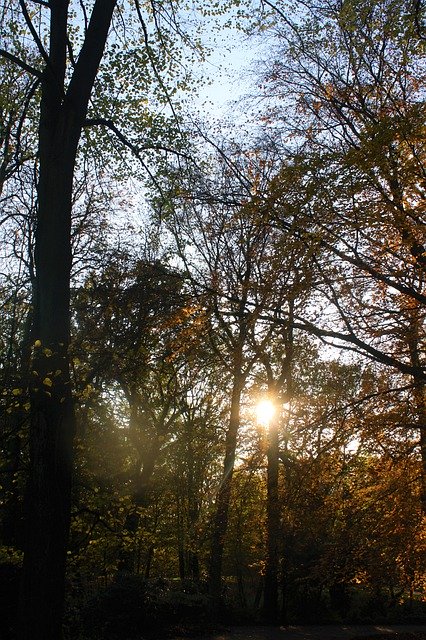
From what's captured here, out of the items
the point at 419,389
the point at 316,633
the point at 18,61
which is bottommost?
the point at 316,633

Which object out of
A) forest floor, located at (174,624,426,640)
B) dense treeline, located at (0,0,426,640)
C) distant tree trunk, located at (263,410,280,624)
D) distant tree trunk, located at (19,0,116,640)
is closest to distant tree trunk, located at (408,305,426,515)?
dense treeline, located at (0,0,426,640)

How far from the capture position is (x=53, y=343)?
5035mm

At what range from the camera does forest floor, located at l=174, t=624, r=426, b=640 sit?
13430mm

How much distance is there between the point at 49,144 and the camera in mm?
5453

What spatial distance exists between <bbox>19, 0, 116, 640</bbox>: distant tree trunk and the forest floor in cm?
946

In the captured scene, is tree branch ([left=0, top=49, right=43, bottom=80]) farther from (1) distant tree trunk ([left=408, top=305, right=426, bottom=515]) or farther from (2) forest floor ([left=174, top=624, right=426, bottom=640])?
(2) forest floor ([left=174, top=624, right=426, bottom=640])

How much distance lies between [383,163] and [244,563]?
1898 centimetres

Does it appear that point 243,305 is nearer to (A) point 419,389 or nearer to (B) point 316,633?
(A) point 419,389

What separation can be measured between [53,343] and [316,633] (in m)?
13.7

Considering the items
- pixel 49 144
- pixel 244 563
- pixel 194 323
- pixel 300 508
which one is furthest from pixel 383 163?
pixel 244 563

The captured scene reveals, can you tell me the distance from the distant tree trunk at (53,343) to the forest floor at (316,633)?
946 centimetres

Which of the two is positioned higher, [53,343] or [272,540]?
[53,343]

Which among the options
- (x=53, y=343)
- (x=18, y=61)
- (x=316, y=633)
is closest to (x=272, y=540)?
(x=316, y=633)

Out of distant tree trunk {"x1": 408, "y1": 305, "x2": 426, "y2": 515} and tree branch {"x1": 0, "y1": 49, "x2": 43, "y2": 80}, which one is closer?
tree branch {"x1": 0, "y1": 49, "x2": 43, "y2": 80}
